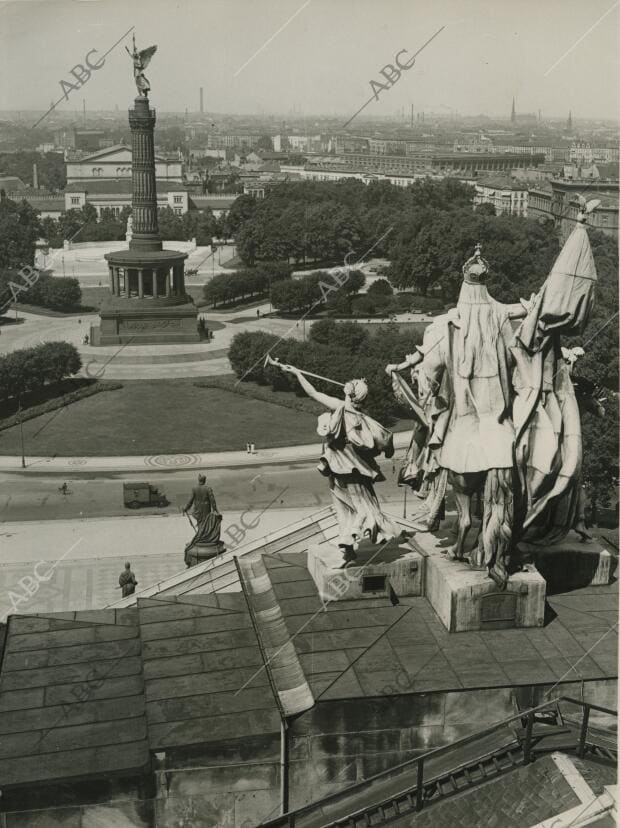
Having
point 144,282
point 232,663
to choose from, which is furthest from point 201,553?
point 144,282

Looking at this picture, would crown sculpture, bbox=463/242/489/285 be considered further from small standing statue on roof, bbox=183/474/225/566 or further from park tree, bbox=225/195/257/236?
park tree, bbox=225/195/257/236

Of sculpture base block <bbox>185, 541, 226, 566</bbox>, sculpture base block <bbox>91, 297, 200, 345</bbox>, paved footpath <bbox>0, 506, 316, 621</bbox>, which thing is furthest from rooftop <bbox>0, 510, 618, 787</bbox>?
sculpture base block <bbox>91, 297, 200, 345</bbox>

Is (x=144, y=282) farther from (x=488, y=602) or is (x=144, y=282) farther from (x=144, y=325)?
(x=488, y=602)

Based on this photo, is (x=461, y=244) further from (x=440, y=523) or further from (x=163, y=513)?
(x=440, y=523)

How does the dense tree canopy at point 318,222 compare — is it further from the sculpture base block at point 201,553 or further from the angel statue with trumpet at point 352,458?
the angel statue with trumpet at point 352,458

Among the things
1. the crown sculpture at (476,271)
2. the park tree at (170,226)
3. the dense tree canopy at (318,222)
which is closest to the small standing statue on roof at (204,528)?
the crown sculpture at (476,271)

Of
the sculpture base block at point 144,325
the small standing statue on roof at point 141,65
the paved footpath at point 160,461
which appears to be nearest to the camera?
the paved footpath at point 160,461

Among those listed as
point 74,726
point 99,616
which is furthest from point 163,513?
point 74,726
